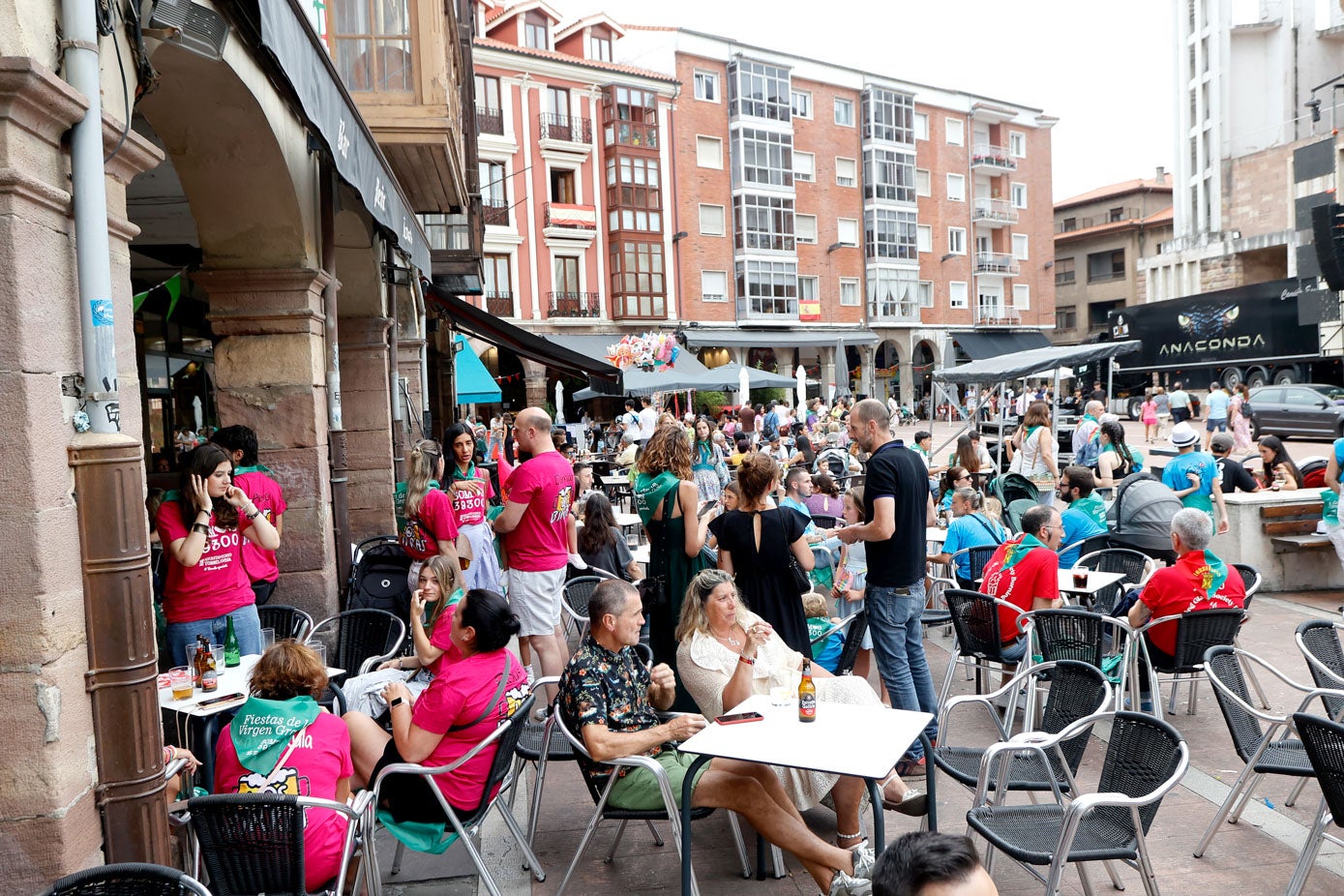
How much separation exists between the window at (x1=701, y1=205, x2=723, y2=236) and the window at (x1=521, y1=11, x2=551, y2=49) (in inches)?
319

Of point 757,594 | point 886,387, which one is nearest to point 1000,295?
point 886,387

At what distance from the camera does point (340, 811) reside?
303cm

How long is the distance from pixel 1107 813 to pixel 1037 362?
448 inches

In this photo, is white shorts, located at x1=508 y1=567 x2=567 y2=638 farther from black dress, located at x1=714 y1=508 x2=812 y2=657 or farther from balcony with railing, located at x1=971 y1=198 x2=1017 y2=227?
balcony with railing, located at x1=971 y1=198 x2=1017 y2=227

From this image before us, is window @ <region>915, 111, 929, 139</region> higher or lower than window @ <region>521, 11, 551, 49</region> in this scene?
lower

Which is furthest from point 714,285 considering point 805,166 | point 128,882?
point 128,882

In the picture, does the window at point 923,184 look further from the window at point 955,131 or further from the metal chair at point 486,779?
the metal chair at point 486,779

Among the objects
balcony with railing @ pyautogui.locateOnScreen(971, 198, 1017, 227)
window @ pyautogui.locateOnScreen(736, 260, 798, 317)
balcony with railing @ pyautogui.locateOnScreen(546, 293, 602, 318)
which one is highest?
balcony with railing @ pyautogui.locateOnScreen(971, 198, 1017, 227)

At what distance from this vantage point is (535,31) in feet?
111

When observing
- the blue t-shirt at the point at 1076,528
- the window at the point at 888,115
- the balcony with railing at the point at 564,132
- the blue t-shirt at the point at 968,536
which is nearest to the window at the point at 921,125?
the window at the point at 888,115

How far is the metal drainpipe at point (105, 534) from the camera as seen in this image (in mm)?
2746

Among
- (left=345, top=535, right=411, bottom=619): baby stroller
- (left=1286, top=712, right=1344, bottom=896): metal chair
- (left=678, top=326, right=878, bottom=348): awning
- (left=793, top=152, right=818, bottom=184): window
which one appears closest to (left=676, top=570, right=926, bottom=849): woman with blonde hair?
(left=1286, top=712, right=1344, bottom=896): metal chair

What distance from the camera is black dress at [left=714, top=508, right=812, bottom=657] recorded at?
16.0ft

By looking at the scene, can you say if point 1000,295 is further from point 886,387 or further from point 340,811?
point 340,811
